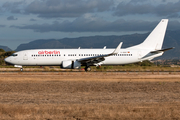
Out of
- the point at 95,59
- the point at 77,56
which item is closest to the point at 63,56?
the point at 77,56

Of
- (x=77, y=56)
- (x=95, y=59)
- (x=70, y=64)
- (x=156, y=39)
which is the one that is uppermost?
(x=156, y=39)

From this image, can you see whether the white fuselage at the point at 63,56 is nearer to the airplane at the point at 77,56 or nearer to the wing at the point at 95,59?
the airplane at the point at 77,56

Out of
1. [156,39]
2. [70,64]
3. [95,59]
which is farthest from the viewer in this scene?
[156,39]

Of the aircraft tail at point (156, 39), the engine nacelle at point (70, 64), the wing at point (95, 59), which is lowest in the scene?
the engine nacelle at point (70, 64)

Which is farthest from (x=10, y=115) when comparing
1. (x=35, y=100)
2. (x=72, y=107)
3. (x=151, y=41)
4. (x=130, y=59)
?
(x=151, y=41)

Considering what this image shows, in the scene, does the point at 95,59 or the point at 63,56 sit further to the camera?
the point at 63,56

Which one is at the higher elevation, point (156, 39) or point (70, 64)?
point (156, 39)

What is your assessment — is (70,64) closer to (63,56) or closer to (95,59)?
(63,56)

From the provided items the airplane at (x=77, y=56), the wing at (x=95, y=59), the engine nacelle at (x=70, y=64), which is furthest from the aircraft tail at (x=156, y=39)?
the engine nacelle at (x=70, y=64)

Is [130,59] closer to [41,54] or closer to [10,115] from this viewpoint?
[41,54]

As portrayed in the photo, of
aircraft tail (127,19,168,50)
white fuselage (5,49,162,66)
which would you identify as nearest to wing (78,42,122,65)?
white fuselage (5,49,162,66)

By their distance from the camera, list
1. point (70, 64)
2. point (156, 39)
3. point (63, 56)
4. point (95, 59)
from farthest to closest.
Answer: point (156, 39) < point (63, 56) < point (95, 59) < point (70, 64)

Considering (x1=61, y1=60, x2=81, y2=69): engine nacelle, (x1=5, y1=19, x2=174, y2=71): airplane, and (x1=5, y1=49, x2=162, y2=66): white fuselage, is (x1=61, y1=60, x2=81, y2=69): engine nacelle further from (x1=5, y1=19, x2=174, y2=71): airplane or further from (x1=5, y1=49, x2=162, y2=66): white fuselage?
(x1=5, y1=49, x2=162, y2=66): white fuselage

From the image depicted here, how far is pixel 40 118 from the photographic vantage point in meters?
9.49
